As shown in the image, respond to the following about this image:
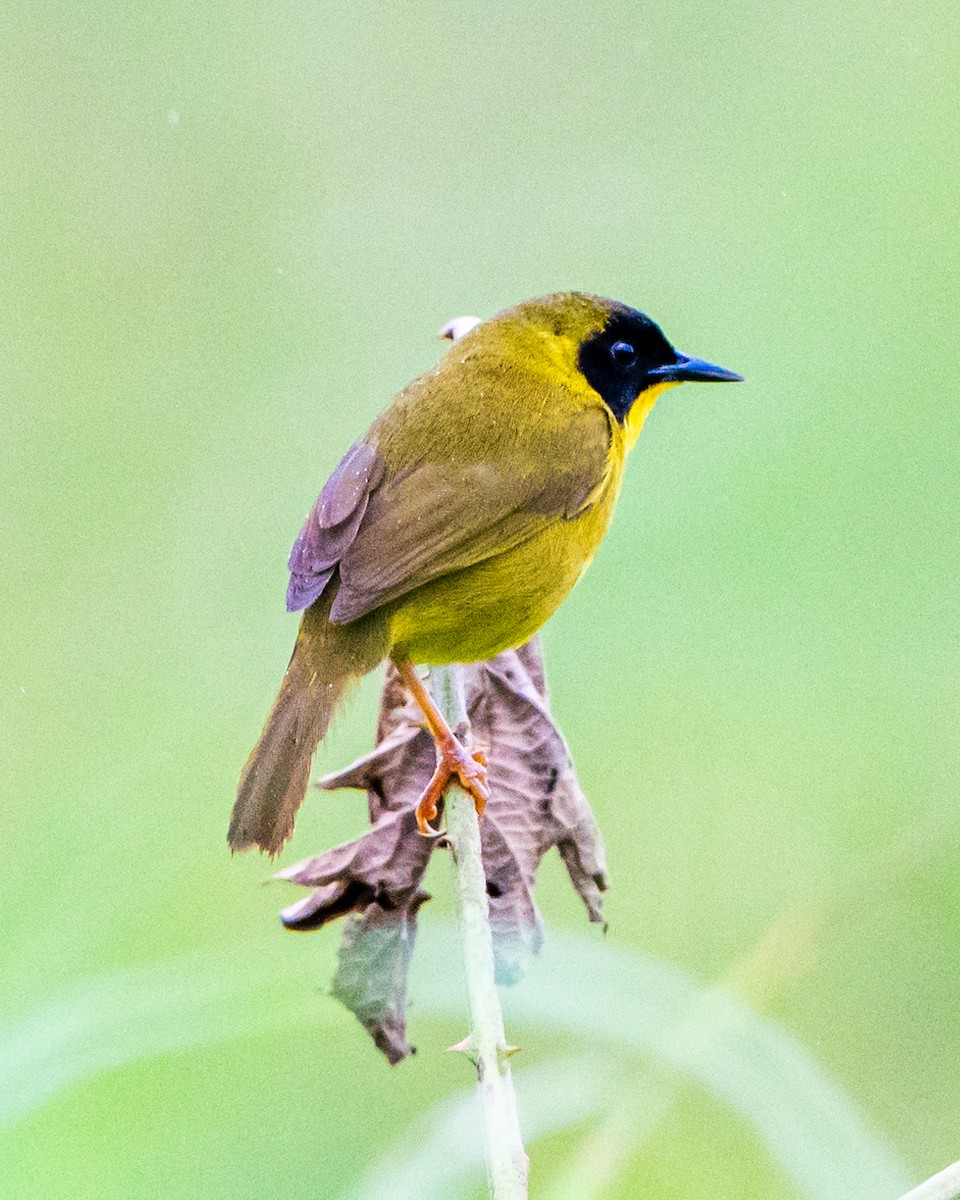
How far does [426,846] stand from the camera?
2.62 meters

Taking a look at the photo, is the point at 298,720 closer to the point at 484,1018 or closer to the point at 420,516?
the point at 420,516

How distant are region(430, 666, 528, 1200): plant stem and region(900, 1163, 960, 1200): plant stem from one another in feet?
1.49

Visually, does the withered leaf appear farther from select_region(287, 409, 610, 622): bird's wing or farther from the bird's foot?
select_region(287, 409, 610, 622): bird's wing

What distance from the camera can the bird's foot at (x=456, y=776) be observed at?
2734 millimetres

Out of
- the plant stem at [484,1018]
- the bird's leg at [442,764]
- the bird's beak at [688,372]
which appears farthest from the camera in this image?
the bird's beak at [688,372]

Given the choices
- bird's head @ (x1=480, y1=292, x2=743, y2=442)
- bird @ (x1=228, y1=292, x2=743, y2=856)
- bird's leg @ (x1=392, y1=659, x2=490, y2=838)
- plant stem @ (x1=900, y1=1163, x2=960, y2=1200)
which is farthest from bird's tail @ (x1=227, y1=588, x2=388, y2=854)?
plant stem @ (x1=900, y1=1163, x2=960, y2=1200)

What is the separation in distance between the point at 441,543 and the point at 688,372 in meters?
0.74

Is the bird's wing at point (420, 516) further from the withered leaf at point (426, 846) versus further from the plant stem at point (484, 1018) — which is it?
the plant stem at point (484, 1018)

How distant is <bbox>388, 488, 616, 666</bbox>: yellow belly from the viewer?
2.86m

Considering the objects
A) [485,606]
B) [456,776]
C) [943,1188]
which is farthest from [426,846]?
[943,1188]

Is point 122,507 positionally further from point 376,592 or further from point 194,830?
point 376,592

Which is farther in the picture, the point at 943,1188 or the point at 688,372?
the point at 688,372

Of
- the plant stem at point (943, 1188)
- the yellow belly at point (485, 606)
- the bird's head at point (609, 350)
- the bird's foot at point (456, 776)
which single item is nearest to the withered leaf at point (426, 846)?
the bird's foot at point (456, 776)

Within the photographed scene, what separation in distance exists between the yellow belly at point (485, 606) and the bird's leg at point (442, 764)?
0.06 meters
